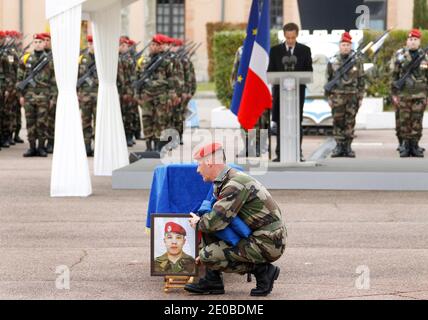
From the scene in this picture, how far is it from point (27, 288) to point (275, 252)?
72.1 inches

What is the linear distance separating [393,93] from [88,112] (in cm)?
470

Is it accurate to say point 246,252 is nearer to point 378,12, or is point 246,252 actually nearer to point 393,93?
point 393,93

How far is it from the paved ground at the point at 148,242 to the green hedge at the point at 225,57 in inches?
462

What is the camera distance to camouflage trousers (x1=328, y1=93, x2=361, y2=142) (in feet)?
67.1

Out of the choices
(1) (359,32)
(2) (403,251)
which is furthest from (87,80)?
(2) (403,251)

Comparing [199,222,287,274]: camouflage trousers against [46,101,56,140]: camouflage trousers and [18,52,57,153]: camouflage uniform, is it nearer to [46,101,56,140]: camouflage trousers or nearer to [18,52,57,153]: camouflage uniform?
[18,52,57,153]: camouflage uniform

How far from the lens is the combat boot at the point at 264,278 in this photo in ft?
30.9

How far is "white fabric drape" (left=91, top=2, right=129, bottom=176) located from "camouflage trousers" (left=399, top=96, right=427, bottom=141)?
481cm

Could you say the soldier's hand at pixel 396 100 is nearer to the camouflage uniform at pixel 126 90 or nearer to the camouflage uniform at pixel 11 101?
the camouflage uniform at pixel 126 90

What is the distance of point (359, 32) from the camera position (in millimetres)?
25828

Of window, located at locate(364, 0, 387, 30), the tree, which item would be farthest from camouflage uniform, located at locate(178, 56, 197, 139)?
window, located at locate(364, 0, 387, 30)

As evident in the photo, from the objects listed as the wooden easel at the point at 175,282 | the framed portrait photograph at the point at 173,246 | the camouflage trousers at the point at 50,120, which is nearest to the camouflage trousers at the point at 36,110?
the camouflage trousers at the point at 50,120

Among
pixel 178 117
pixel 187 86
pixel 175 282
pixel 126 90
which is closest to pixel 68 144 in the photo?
pixel 175 282

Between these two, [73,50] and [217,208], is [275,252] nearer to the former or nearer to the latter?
[217,208]
